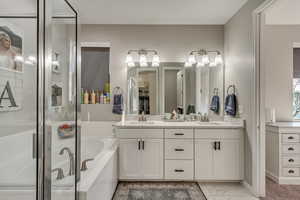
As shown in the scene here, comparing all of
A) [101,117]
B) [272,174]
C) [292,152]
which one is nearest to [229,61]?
[292,152]

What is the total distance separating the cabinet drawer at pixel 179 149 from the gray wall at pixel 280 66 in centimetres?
162

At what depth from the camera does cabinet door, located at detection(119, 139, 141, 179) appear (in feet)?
9.61

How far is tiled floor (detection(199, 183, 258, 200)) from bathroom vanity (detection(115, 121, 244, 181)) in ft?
0.30

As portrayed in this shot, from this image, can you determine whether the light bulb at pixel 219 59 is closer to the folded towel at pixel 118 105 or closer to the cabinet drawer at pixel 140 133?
the cabinet drawer at pixel 140 133

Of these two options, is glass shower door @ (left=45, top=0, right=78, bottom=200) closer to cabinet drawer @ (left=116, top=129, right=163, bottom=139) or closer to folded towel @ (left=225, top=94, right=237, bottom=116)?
cabinet drawer @ (left=116, top=129, right=163, bottom=139)

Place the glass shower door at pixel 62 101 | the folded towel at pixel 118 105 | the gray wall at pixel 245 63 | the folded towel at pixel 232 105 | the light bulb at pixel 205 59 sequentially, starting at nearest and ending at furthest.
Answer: the glass shower door at pixel 62 101 < the gray wall at pixel 245 63 < the folded towel at pixel 232 105 < the folded towel at pixel 118 105 < the light bulb at pixel 205 59

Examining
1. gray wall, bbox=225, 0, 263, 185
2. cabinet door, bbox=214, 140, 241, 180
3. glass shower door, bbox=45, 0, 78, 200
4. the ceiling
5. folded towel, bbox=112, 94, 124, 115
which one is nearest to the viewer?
glass shower door, bbox=45, 0, 78, 200

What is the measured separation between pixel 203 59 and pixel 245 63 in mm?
853

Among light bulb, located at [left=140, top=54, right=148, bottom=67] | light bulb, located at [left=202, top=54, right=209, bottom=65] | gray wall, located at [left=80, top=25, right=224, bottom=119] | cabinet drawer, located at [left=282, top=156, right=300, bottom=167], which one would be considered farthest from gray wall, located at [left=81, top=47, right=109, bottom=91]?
cabinet drawer, located at [left=282, top=156, right=300, bottom=167]

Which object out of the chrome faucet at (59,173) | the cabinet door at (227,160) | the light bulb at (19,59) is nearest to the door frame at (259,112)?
the cabinet door at (227,160)

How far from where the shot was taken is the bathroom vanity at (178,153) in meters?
2.93

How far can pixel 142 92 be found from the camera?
11.5ft

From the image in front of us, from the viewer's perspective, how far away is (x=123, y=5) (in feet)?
9.32

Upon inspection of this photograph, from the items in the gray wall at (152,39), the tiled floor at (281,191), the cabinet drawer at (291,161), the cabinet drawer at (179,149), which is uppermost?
the gray wall at (152,39)
